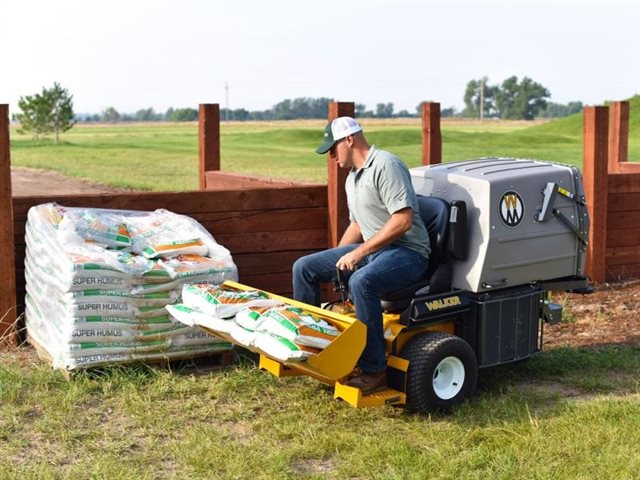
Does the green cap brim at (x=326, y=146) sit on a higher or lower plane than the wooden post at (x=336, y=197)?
higher

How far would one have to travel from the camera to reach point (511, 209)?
19.7ft

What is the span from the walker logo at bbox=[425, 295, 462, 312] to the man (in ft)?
0.59

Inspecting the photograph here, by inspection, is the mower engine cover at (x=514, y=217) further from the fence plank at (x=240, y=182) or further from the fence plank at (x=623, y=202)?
the fence plank at (x=623, y=202)

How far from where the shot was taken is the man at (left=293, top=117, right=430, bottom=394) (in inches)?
221

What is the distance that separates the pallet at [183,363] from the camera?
6.39 metres

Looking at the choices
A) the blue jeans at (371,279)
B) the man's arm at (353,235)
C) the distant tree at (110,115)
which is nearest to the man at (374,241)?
the blue jeans at (371,279)

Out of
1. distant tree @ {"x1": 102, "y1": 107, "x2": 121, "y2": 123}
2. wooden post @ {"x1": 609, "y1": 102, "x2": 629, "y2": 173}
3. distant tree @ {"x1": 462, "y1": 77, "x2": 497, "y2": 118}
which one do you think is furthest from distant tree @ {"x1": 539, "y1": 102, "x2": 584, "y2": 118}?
wooden post @ {"x1": 609, "y1": 102, "x2": 629, "y2": 173}

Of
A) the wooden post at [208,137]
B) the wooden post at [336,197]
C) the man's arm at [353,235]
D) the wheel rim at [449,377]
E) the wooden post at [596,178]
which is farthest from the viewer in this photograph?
the wooden post at [596,178]

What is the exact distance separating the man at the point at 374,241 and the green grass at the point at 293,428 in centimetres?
48

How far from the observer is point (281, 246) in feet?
26.1

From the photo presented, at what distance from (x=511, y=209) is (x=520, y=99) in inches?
4674

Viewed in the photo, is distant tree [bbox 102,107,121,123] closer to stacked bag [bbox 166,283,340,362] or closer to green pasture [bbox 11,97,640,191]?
green pasture [bbox 11,97,640,191]

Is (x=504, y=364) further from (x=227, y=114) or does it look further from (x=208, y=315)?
(x=227, y=114)

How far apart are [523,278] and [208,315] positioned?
1.97 metres
